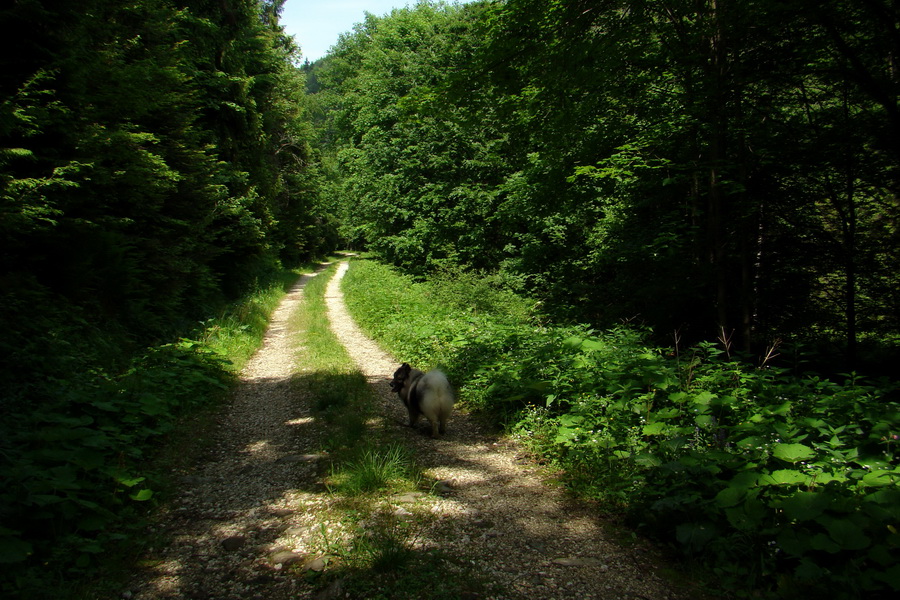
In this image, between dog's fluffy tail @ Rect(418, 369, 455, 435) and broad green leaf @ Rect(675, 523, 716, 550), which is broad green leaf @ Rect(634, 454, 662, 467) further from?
dog's fluffy tail @ Rect(418, 369, 455, 435)

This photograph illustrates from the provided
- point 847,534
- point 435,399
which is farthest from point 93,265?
point 847,534

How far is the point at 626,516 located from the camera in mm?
3918

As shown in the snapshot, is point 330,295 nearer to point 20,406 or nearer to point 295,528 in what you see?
point 20,406

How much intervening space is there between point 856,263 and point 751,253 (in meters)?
1.58

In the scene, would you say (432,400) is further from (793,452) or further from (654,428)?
(793,452)

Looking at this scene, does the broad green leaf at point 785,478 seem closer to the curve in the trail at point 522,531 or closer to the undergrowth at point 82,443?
the curve in the trail at point 522,531

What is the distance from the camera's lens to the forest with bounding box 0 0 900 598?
3.44m

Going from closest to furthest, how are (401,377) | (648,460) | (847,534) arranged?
1. (847,534)
2. (648,460)
3. (401,377)

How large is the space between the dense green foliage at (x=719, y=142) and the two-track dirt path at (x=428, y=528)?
5.69 m

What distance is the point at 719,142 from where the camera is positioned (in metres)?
8.62

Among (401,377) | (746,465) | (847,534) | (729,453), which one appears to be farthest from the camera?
(401,377)

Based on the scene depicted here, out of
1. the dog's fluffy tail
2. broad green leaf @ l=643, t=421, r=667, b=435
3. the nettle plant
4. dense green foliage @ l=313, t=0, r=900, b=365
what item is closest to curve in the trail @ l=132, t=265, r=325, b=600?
the dog's fluffy tail

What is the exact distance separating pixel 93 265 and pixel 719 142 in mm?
11361

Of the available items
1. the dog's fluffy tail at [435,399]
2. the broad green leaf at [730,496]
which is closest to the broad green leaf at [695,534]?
the broad green leaf at [730,496]
